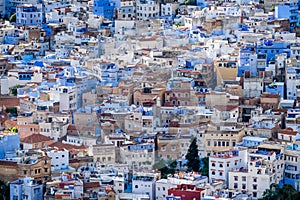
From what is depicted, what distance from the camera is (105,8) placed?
139 feet

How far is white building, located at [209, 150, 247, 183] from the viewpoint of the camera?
2569cm

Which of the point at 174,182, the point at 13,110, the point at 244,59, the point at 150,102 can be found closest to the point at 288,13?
the point at 244,59

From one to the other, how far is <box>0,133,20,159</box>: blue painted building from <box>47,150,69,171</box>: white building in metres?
0.94

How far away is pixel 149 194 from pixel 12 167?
260 cm

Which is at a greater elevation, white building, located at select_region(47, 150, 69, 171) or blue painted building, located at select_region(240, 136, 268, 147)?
blue painted building, located at select_region(240, 136, 268, 147)

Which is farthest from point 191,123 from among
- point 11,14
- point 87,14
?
point 11,14

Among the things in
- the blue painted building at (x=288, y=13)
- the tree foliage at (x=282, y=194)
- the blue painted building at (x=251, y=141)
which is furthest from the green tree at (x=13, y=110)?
the blue painted building at (x=288, y=13)

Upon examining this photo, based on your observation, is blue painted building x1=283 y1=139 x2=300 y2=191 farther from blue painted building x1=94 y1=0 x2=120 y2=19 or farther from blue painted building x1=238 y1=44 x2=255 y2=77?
blue painted building x1=94 y1=0 x2=120 y2=19

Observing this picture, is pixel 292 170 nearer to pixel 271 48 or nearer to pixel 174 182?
pixel 174 182

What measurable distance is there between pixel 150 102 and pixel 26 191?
498 centimetres

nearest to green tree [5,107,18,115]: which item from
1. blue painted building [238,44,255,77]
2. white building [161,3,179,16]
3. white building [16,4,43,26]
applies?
blue painted building [238,44,255,77]

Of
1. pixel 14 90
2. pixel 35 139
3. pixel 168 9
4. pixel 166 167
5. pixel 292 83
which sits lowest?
pixel 166 167

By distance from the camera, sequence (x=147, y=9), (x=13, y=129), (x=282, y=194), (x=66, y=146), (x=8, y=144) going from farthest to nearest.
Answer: (x=147, y=9) < (x=13, y=129) < (x=66, y=146) < (x=8, y=144) < (x=282, y=194)

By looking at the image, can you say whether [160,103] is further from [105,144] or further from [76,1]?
[76,1]
